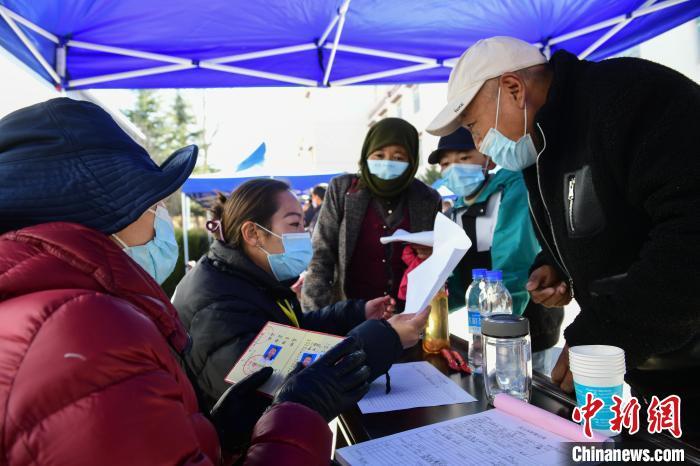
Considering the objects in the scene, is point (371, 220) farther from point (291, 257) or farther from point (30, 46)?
point (30, 46)

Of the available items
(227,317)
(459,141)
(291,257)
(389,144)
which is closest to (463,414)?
(227,317)

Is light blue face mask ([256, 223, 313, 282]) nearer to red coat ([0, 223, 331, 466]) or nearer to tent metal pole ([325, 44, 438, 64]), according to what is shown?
red coat ([0, 223, 331, 466])

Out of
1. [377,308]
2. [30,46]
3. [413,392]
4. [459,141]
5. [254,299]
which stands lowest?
[413,392]

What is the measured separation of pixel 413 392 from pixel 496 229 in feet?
→ 3.81

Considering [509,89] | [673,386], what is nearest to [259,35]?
[509,89]

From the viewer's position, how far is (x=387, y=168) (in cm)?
270

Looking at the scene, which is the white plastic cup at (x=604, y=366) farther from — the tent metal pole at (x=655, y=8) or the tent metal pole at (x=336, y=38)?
the tent metal pole at (x=655, y=8)

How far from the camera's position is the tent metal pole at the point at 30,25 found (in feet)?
9.06

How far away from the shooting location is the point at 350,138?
102ft

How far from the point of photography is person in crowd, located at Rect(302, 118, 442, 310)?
2.63 metres

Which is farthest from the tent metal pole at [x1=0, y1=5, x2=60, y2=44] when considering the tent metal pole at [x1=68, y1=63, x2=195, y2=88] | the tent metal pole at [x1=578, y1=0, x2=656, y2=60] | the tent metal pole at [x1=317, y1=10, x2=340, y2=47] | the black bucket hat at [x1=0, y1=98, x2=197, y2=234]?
the tent metal pole at [x1=578, y1=0, x2=656, y2=60]

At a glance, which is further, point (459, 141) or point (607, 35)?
point (607, 35)

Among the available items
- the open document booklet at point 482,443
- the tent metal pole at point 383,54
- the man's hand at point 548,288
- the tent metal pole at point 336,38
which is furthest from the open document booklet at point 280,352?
the tent metal pole at point 383,54

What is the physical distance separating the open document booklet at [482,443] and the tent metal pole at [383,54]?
10.8ft
